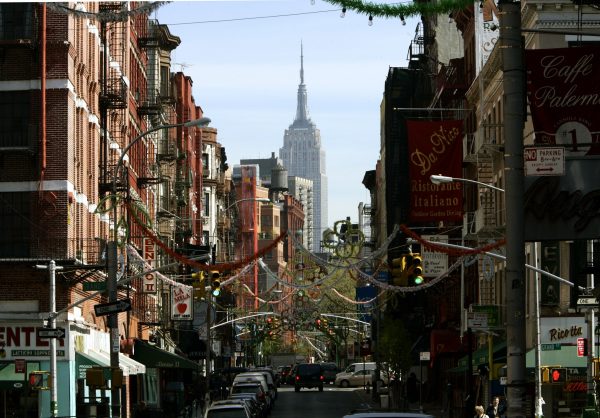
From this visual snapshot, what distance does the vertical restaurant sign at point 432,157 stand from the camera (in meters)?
46.2

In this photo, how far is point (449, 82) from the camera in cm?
7706

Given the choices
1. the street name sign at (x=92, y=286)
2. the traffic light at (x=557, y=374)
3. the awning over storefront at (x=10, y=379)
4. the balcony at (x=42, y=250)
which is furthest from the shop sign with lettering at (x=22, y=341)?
the traffic light at (x=557, y=374)

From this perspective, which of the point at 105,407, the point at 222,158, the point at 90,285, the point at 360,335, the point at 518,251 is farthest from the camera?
the point at 360,335

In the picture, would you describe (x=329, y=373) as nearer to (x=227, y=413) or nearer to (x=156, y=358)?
(x=156, y=358)

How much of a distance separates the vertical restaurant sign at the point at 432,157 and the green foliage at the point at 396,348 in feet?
125

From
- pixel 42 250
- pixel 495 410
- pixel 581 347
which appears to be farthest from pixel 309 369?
pixel 495 410

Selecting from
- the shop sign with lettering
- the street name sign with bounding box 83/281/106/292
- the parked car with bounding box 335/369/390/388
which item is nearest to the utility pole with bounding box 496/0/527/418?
the street name sign with bounding box 83/281/106/292

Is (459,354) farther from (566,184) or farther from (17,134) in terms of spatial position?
(566,184)

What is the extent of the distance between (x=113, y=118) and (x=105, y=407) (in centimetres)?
1713

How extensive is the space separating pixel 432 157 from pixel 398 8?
2919cm

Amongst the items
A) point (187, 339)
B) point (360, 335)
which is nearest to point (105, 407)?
point (187, 339)

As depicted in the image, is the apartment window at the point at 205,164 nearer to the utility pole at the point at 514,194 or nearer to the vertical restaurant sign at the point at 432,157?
the vertical restaurant sign at the point at 432,157

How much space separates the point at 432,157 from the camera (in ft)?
154

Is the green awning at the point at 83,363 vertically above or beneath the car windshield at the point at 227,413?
above
